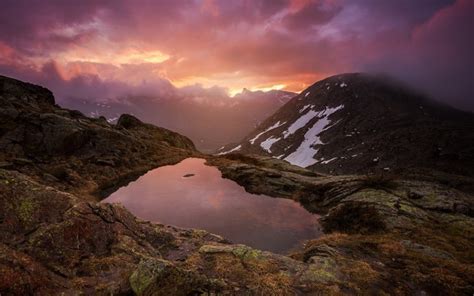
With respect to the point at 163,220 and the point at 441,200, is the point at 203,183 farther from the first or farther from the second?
the point at 441,200

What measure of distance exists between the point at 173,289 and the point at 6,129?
124 ft

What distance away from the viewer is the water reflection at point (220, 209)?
22.0 metres

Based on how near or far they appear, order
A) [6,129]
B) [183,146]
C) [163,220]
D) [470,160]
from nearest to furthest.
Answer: [163,220], [6,129], [183,146], [470,160]

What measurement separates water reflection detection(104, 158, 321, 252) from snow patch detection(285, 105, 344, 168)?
11104cm

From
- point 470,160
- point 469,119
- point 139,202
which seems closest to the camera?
point 139,202

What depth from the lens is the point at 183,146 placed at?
2576 inches

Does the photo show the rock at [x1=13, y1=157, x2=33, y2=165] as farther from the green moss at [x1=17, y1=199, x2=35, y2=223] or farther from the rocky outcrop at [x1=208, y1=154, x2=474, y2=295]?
the rocky outcrop at [x1=208, y1=154, x2=474, y2=295]

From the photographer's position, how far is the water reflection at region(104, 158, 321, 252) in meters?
22.0

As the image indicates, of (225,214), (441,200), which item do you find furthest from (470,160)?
(225,214)

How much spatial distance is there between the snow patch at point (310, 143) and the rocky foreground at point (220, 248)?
115m

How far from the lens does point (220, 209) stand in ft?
89.1

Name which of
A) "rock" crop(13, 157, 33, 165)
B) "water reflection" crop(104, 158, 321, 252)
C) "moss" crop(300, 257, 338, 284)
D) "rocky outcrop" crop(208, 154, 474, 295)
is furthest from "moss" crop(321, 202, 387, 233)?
"rock" crop(13, 157, 33, 165)

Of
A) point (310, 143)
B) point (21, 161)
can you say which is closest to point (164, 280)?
point (21, 161)

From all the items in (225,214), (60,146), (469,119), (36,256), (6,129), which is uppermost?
(469,119)
